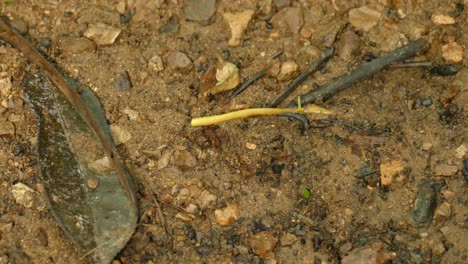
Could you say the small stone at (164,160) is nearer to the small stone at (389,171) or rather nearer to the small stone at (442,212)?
the small stone at (389,171)

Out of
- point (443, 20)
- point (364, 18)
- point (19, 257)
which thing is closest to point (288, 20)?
point (364, 18)

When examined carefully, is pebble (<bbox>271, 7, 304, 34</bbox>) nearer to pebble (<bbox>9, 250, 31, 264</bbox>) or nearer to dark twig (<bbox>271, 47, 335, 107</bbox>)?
dark twig (<bbox>271, 47, 335, 107</bbox>)

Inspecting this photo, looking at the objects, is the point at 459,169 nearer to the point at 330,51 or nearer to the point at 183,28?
the point at 330,51

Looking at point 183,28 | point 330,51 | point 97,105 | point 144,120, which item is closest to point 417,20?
point 330,51

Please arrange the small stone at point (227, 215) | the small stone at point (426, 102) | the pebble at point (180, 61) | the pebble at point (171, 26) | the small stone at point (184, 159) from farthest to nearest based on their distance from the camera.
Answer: the pebble at point (171, 26)
the pebble at point (180, 61)
the small stone at point (426, 102)
the small stone at point (184, 159)
the small stone at point (227, 215)

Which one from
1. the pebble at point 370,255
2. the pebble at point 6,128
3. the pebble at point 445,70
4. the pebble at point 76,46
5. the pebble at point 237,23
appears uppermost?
the pebble at point 76,46

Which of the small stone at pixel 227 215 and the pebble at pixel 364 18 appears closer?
the small stone at pixel 227 215

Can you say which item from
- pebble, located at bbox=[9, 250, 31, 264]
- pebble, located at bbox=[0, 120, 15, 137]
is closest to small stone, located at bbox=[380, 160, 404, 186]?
pebble, located at bbox=[9, 250, 31, 264]

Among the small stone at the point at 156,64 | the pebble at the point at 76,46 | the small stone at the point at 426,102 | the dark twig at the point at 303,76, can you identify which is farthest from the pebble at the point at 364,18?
the pebble at the point at 76,46
